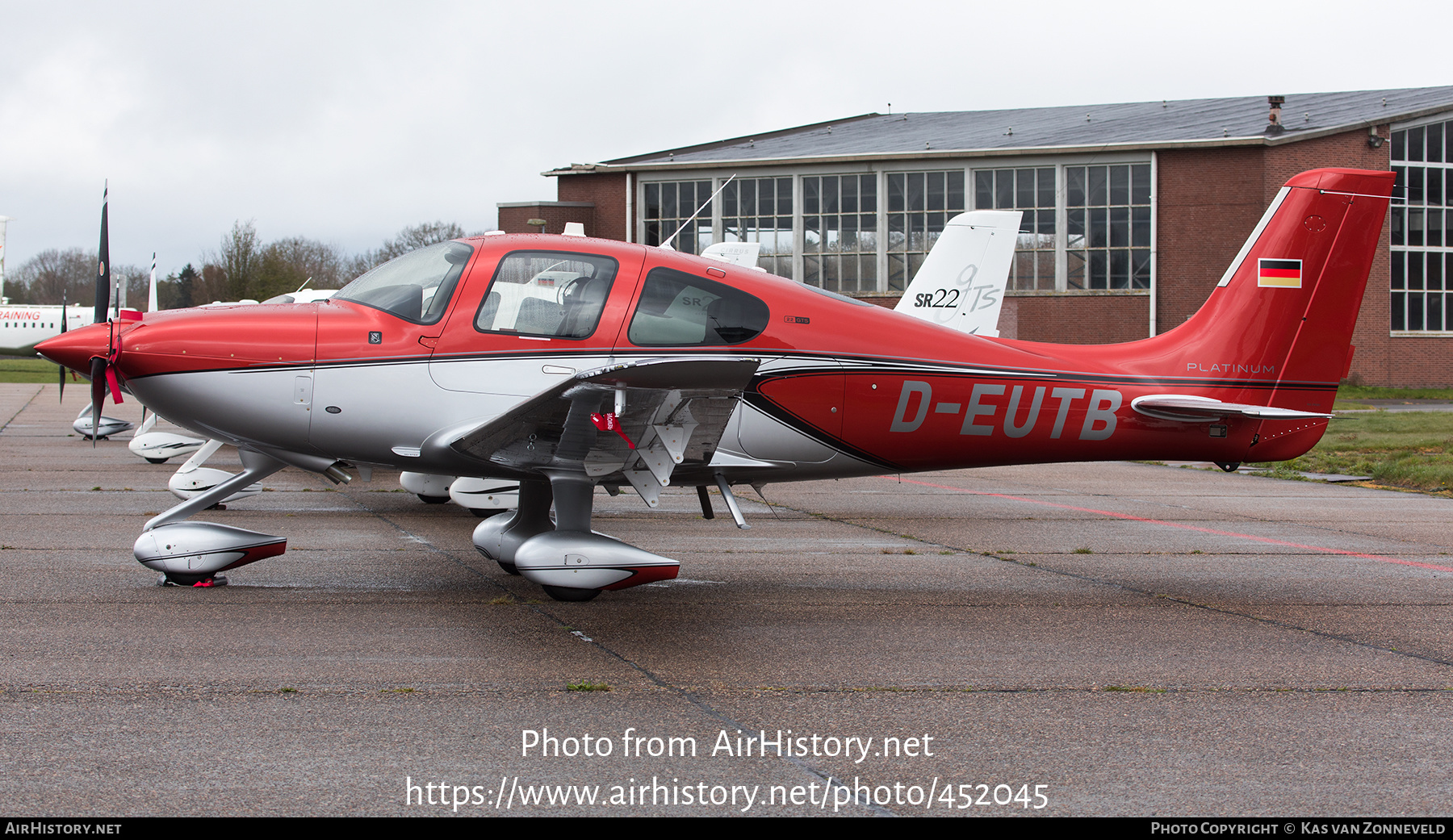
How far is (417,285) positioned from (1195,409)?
17.8ft

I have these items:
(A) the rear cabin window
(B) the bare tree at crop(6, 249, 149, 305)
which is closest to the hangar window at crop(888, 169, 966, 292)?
(A) the rear cabin window

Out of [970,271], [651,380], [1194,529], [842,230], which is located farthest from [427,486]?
[842,230]

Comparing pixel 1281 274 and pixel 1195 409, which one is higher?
pixel 1281 274

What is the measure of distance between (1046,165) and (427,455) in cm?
4095

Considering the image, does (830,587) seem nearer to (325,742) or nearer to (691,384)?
(691,384)

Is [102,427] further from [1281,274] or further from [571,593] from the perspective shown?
[1281,274]

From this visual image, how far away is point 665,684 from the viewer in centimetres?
548

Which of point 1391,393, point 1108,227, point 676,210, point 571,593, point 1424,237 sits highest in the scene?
point 676,210

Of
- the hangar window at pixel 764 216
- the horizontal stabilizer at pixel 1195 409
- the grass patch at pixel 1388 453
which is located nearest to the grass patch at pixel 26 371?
the hangar window at pixel 764 216

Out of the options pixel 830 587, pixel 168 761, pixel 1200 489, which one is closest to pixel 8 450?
pixel 830 587

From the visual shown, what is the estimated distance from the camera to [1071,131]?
1822 inches

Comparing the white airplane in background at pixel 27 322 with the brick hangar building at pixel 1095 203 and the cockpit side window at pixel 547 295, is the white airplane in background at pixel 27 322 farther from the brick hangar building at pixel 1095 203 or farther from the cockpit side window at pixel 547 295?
the cockpit side window at pixel 547 295

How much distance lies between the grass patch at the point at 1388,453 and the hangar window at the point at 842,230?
71.4 ft

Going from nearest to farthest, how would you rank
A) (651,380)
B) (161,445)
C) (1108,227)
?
(651,380), (161,445), (1108,227)
